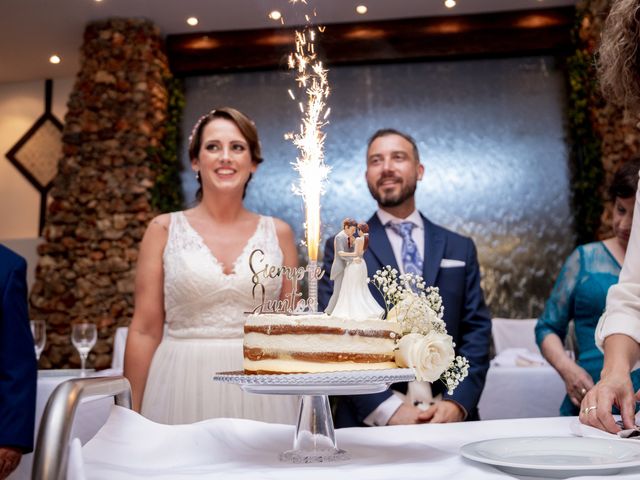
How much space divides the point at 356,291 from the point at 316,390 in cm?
26

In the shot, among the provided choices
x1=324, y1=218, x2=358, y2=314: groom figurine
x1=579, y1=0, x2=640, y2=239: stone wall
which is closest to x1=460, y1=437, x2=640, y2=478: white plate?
x1=324, y1=218, x2=358, y2=314: groom figurine

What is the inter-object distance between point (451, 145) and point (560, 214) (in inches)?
53.2

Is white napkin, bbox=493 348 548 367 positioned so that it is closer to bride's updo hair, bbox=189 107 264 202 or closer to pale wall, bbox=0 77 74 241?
bride's updo hair, bbox=189 107 264 202

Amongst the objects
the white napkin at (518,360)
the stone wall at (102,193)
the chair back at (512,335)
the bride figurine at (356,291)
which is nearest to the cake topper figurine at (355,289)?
the bride figurine at (356,291)

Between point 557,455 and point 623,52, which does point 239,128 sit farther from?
point 557,455

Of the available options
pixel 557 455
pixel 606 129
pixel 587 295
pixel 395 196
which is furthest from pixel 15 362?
pixel 606 129

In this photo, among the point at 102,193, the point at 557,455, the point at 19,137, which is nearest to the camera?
the point at 557,455

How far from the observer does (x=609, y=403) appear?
1.32 m

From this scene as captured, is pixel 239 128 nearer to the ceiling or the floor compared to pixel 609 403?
nearer to the ceiling

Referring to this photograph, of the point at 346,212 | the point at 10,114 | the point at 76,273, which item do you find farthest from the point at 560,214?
the point at 10,114

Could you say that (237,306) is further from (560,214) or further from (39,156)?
(39,156)

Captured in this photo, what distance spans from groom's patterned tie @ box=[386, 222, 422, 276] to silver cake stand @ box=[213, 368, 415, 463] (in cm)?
141

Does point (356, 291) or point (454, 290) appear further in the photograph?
point (454, 290)

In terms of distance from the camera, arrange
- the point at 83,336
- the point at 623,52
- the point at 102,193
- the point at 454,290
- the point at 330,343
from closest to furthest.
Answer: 1. the point at 330,343
2. the point at 623,52
3. the point at 454,290
4. the point at 83,336
5. the point at 102,193
